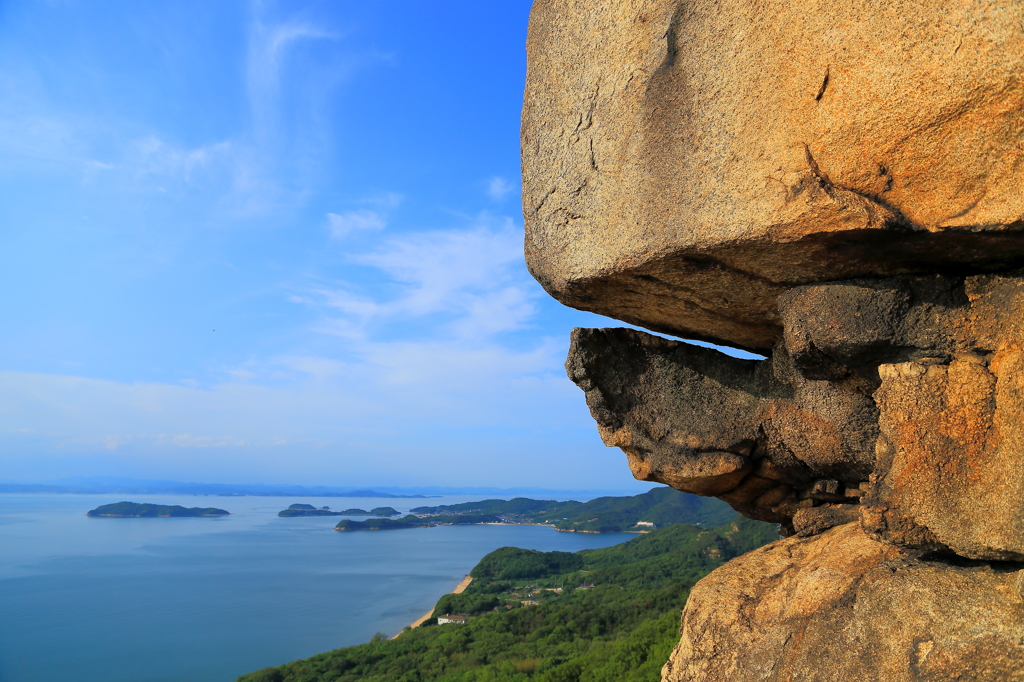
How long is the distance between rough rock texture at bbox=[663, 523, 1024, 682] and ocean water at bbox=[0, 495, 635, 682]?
33.7 meters

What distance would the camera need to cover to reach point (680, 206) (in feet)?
11.0

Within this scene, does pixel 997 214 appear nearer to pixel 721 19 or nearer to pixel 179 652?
pixel 721 19

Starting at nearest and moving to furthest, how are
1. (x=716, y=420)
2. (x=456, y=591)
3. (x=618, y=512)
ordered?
1. (x=716, y=420)
2. (x=456, y=591)
3. (x=618, y=512)

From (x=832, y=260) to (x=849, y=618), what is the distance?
1816 mm

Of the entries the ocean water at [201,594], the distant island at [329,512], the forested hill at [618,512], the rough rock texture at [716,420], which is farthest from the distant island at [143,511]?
the rough rock texture at [716,420]

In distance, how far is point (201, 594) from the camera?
151ft

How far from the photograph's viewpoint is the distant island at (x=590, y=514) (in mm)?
74438

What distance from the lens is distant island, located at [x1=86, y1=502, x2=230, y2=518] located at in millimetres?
104938

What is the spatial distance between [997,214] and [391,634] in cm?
3835

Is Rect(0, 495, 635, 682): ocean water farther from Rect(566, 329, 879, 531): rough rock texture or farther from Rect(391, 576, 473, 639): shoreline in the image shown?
Rect(566, 329, 879, 531): rough rock texture

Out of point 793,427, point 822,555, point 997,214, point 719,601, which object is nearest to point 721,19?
point 997,214

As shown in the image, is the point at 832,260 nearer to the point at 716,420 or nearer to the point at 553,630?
the point at 716,420

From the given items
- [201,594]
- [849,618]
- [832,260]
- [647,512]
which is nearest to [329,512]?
[647,512]

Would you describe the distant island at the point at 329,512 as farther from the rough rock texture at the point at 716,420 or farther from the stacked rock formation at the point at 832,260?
the stacked rock formation at the point at 832,260
